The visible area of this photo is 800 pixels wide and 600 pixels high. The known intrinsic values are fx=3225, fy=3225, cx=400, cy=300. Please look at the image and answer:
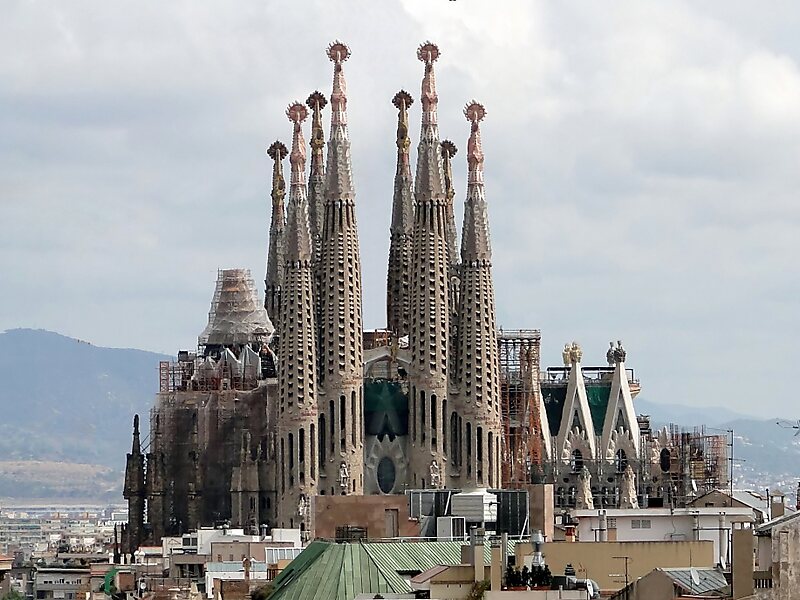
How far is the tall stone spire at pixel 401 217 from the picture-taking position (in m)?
146

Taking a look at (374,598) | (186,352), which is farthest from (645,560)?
(186,352)

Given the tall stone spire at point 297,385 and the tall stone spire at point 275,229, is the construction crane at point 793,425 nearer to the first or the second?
the tall stone spire at point 297,385

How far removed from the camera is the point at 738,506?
8362cm

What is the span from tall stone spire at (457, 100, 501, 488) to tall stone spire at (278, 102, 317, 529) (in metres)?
6.56

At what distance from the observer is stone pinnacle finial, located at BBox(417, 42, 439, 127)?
142750 mm

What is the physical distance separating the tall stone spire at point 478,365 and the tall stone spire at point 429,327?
850 mm

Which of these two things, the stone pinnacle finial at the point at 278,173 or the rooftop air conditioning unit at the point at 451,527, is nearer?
the rooftop air conditioning unit at the point at 451,527

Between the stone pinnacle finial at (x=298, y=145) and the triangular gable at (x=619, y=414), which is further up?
the stone pinnacle finial at (x=298, y=145)

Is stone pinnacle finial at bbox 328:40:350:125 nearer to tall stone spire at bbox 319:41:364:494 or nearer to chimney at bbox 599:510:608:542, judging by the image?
tall stone spire at bbox 319:41:364:494

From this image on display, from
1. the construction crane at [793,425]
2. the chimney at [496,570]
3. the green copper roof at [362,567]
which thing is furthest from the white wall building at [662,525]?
the chimney at [496,570]

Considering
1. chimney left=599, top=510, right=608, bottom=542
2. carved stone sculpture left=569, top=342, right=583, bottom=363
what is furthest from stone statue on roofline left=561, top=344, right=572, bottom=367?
chimney left=599, top=510, right=608, bottom=542

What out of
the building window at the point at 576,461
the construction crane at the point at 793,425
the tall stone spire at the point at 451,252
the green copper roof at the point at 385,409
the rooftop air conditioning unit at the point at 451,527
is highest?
→ the tall stone spire at the point at 451,252

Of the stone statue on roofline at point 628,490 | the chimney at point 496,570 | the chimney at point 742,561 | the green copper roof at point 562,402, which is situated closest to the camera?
the chimney at point 742,561

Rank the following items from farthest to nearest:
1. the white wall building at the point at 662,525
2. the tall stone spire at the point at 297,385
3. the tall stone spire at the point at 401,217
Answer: the tall stone spire at the point at 401,217 < the tall stone spire at the point at 297,385 < the white wall building at the point at 662,525
